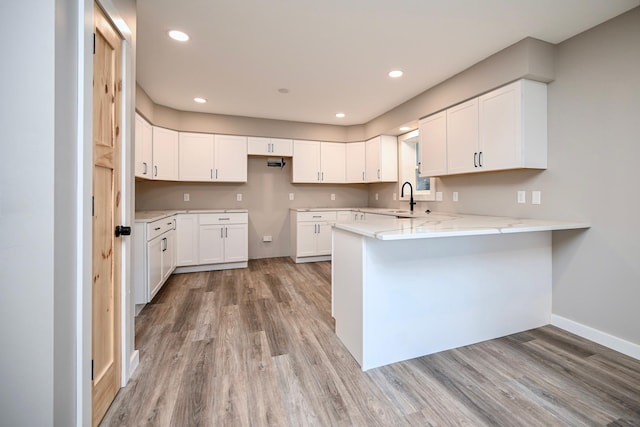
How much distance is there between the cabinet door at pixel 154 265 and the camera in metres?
2.85

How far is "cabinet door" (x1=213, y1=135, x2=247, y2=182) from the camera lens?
4.51 m

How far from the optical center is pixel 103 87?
1.43m

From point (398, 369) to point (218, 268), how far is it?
3.26 meters

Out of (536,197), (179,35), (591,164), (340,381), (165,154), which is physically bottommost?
(340,381)

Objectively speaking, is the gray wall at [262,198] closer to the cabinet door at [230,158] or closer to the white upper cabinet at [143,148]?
the cabinet door at [230,158]

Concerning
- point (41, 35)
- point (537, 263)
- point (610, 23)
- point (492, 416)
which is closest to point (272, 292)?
point (492, 416)

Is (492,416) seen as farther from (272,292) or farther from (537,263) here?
(272,292)

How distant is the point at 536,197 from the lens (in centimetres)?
256

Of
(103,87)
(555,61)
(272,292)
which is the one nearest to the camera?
(103,87)

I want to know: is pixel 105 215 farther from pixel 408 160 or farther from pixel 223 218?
pixel 408 160

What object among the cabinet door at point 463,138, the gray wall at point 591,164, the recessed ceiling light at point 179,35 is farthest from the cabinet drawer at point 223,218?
the gray wall at point 591,164

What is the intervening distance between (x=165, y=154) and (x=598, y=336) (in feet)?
16.9

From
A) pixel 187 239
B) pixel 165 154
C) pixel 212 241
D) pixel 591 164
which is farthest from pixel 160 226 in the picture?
pixel 591 164

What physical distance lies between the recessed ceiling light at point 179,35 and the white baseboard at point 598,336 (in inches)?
157
